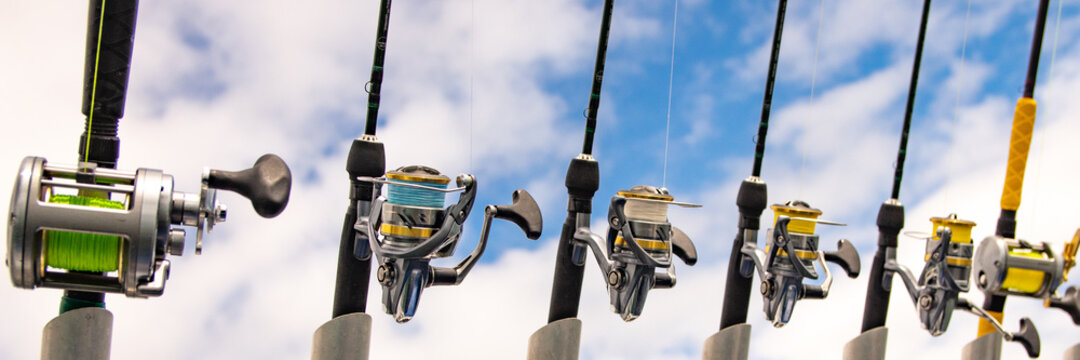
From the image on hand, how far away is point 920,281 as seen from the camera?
151 inches

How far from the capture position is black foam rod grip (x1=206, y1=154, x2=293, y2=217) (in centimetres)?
220

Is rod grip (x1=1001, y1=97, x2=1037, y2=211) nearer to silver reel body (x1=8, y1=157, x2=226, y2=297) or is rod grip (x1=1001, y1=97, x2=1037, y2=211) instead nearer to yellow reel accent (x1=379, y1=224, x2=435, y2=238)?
yellow reel accent (x1=379, y1=224, x2=435, y2=238)

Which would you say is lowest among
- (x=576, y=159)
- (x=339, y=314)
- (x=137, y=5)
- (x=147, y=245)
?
A: (x=339, y=314)

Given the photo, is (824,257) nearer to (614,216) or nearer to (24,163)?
(614,216)

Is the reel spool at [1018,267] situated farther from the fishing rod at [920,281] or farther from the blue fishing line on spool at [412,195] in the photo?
the blue fishing line on spool at [412,195]

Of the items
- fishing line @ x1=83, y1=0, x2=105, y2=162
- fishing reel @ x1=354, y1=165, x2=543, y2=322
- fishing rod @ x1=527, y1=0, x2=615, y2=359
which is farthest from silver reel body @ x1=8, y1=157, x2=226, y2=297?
fishing rod @ x1=527, y1=0, x2=615, y2=359

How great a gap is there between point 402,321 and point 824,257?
159 cm

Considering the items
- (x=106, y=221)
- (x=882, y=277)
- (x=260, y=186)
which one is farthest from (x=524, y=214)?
(x=882, y=277)

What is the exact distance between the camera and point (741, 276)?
3.49 meters

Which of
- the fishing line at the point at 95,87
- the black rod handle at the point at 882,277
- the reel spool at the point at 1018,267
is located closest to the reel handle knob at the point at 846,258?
the black rod handle at the point at 882,277

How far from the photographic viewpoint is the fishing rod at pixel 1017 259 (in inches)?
148

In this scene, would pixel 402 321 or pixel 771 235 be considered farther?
pixel 771 235

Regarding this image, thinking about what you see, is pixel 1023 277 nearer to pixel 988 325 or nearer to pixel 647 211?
pixel 988 325

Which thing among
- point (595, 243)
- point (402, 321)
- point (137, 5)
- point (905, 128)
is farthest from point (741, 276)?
point (137, 5)
